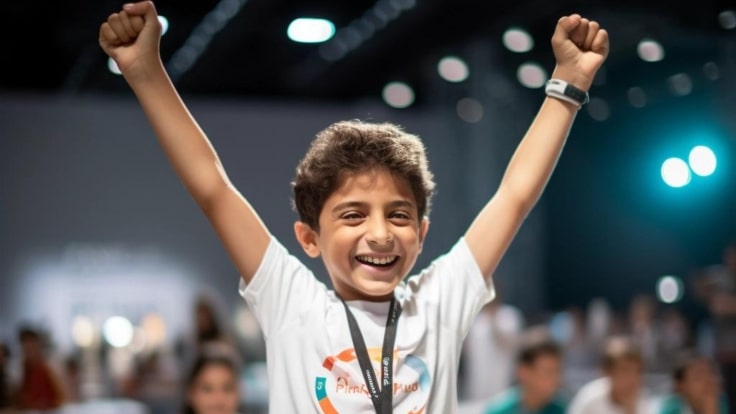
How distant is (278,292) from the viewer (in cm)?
181

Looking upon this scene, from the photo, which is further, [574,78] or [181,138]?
[574,78]

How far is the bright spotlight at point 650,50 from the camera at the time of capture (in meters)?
6.19

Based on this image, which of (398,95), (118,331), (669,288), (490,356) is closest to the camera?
(490,356)

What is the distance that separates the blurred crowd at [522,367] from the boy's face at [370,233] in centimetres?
189

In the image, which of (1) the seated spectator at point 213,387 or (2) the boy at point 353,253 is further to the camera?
(1) the seated spectator at point 213,387

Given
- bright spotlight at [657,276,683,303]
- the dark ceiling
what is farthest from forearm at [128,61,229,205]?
bright spotlight at [657,276,683,303]

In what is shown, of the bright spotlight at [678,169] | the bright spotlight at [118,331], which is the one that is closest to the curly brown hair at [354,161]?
the bright spotlight at [678,169]

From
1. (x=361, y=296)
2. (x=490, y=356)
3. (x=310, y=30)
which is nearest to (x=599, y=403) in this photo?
(x=490, y=356)

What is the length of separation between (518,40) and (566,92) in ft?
22.1

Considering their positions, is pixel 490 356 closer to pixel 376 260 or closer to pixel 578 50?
pixel 578 50

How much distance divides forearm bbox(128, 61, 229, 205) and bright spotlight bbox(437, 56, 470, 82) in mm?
9095

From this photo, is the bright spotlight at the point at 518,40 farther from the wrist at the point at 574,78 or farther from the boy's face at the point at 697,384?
the wrist at the point at 574,78

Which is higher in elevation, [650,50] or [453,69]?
[453,69]

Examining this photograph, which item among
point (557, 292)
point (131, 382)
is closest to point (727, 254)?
point (131, 382)
